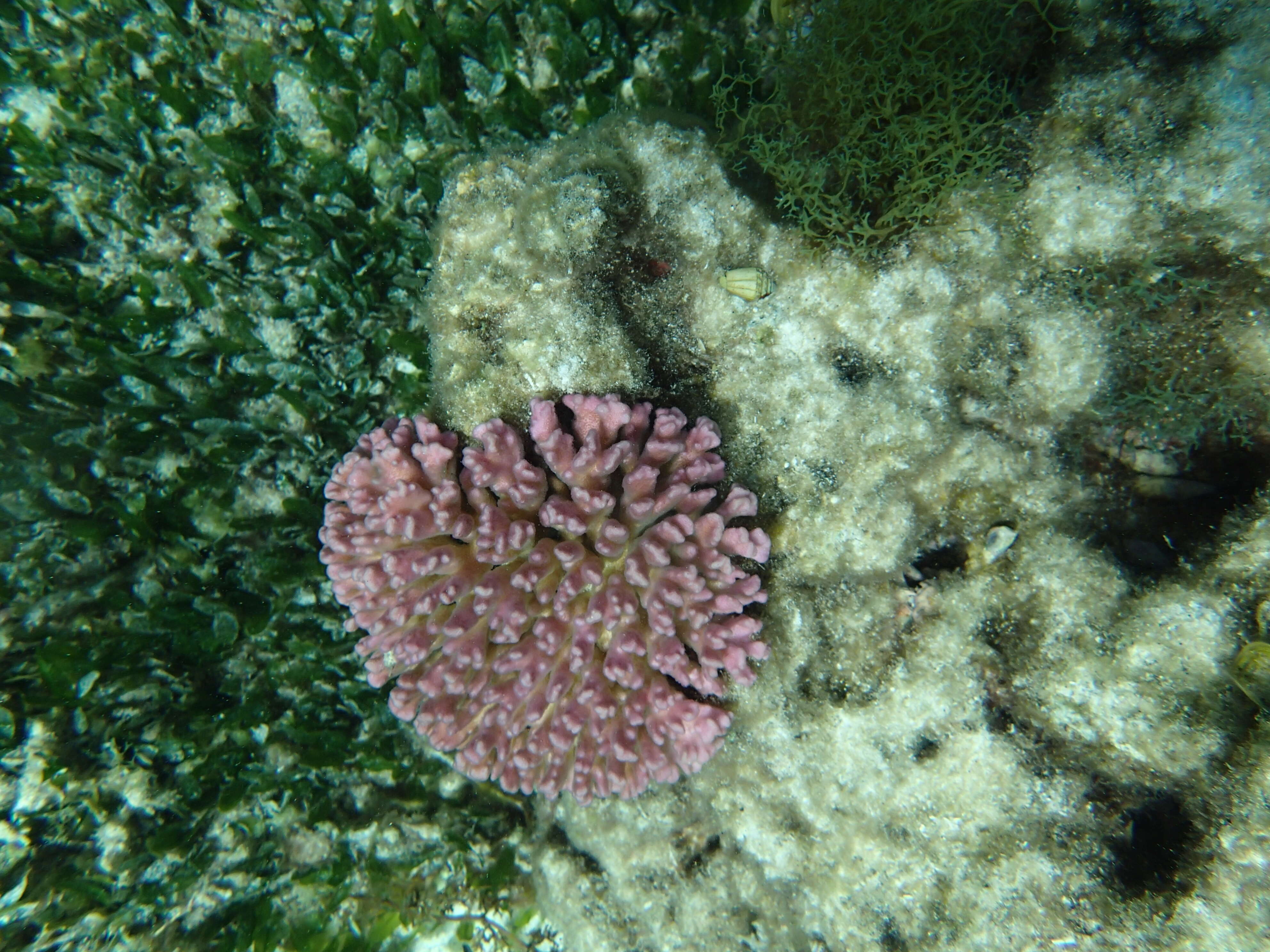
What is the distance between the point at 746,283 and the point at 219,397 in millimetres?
2842

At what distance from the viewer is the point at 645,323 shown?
2.88 metres

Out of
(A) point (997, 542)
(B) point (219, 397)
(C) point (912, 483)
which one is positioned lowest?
(A) point (997, 542)

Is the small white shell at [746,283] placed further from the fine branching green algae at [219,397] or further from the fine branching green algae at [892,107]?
the fine branching green algae at [219,397]

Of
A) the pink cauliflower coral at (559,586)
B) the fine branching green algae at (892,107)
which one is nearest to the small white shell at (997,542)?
the pink cauliflower coral at (559,586)

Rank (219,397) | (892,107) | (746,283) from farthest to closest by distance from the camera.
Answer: (219,397), (746,283), (892,107)

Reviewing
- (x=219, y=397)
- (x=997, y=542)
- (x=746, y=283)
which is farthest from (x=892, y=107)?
(x=219, y=397)

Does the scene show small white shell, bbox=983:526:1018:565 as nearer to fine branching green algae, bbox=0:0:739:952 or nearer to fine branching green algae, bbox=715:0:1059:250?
fine branching green algae, bbox=715:0:1059:250

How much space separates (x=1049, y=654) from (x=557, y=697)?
7.03 ft

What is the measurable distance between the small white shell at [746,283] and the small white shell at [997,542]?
4.85 feet

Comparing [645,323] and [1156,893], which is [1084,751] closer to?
[1156,893]

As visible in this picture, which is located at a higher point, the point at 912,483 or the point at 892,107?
the point at 892,107

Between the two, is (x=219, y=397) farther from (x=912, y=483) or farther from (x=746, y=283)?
(x=912, y=483)

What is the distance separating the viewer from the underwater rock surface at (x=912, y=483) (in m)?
2.58

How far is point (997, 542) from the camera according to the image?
9.18 feet
